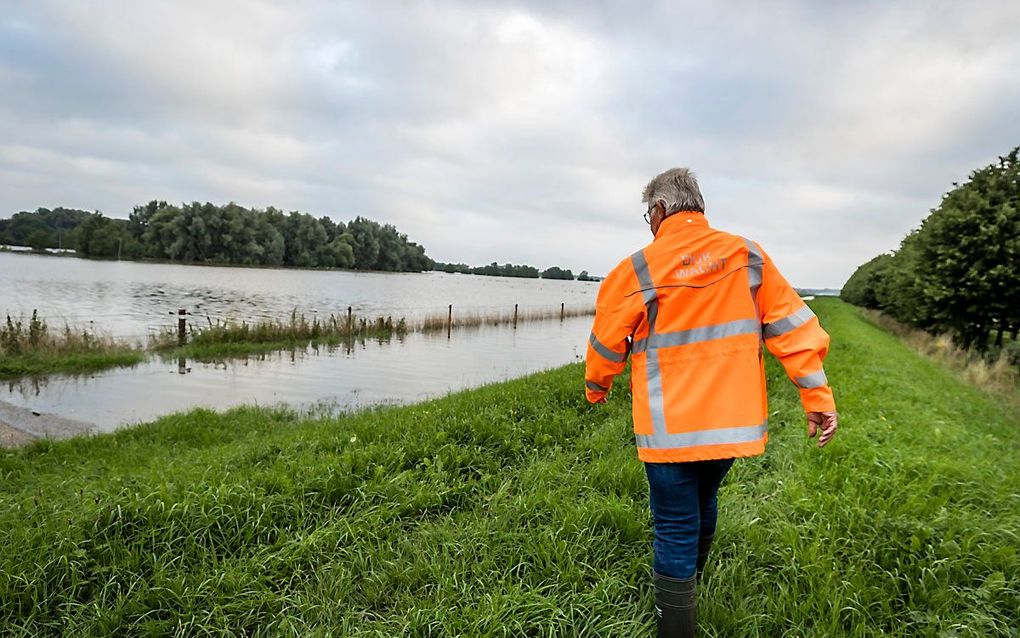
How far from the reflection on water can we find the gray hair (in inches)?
349

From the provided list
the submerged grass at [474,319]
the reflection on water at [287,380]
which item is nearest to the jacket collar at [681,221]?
the reflection on water at [287,380]

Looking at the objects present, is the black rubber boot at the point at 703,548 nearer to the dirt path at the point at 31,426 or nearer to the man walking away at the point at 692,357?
the man walking away at the point at 692,357

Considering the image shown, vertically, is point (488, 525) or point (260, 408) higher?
point (488, 525)

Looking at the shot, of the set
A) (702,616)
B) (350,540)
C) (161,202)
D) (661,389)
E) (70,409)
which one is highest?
(161,202)

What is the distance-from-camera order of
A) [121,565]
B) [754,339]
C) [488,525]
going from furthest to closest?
[488,525]
[121,565]
[754,339]

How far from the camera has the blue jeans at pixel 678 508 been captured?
6.73ft

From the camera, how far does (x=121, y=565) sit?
294 cm

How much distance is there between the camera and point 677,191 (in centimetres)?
225

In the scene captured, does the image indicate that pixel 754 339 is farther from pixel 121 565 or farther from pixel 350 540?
pixel 121 565

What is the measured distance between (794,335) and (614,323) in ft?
2.41

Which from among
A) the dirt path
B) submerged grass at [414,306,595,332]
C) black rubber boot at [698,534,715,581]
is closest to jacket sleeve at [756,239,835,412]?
black rubber boot at [698,534,715,581]

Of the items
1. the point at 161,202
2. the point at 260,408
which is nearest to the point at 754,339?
the point at 260,408

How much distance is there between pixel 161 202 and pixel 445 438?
364 feet

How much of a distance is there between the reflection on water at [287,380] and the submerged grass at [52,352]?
77 cm
